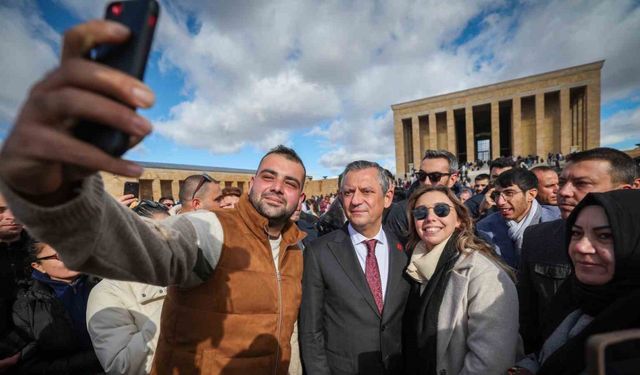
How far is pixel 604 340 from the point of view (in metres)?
0.74

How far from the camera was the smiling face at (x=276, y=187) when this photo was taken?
2031 millimetres

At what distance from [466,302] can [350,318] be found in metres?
0.90

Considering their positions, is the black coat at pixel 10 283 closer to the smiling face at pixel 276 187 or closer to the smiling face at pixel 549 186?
the smiling face at pixel 276 187

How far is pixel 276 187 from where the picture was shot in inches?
84.7

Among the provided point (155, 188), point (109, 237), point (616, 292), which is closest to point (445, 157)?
point (616, 292)

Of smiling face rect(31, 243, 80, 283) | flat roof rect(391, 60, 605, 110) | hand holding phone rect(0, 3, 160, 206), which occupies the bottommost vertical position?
smiling face rect(31, 243, 80, 283)

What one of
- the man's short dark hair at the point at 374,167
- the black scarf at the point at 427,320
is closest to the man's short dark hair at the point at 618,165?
the black scarf at the point at 427,320

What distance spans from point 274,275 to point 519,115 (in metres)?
36.7

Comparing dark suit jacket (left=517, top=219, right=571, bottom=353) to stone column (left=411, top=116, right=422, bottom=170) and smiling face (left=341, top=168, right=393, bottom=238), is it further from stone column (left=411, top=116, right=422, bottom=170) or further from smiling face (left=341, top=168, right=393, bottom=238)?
stone column (left=411, top=116, right=422, bottom=170)

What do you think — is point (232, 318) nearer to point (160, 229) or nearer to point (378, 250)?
point (160, 229)

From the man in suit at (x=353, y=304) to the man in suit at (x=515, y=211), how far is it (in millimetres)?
2079

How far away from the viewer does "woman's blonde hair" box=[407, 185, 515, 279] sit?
2.11 metres

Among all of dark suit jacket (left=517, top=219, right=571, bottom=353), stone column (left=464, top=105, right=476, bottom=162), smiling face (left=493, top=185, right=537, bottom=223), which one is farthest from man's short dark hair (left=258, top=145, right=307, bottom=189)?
stone column (left=464, top=105, right=476, bottom=162)

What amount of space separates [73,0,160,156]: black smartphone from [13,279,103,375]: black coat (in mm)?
2751
